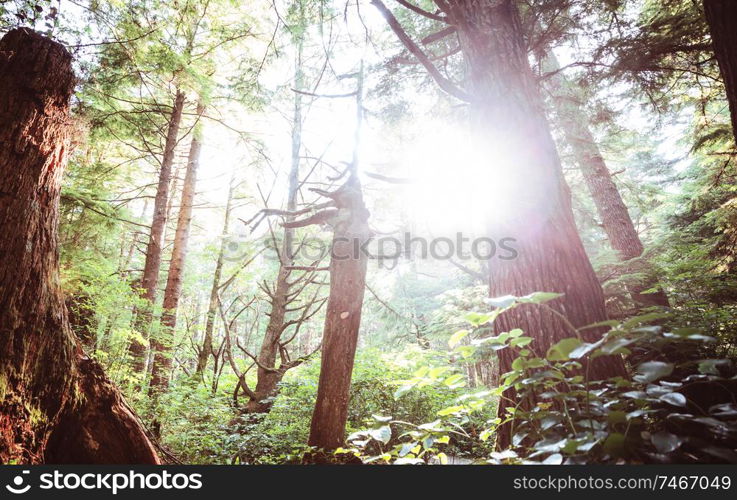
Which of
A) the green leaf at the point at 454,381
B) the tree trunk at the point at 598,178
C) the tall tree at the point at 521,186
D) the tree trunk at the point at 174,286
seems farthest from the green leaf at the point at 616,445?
the tree trunk at the point at 174,286

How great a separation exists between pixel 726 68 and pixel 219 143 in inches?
461

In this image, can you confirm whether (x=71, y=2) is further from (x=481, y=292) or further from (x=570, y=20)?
(x=481, y=292)

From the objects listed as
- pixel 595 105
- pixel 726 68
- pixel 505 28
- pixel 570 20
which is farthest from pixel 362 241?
pixel 595 105

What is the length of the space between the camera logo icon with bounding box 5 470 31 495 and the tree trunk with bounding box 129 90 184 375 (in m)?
5.21

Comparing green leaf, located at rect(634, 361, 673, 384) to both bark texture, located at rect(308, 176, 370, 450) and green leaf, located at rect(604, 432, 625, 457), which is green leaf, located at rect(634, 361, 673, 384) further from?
bark texture, located at rect(308, 176, 370, 450)

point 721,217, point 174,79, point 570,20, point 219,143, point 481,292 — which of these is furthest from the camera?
point 219,143

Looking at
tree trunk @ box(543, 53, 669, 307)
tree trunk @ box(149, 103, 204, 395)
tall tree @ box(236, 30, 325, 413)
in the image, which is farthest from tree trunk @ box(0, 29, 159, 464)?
tree trunk @ box(543, 53, 669, 307)

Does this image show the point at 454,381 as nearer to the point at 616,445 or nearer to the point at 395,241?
the point at 616,445

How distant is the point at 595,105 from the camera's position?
19.0 feet

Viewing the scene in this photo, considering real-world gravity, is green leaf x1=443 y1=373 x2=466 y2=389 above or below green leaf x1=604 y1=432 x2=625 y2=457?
above

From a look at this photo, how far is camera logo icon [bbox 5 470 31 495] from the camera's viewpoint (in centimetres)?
148

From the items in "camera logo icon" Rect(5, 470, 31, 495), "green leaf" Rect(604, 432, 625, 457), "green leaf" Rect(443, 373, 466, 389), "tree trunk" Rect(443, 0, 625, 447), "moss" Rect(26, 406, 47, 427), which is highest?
"tree trunk" Rect(443, 0, 625, 447)

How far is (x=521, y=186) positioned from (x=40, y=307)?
328 centimetres

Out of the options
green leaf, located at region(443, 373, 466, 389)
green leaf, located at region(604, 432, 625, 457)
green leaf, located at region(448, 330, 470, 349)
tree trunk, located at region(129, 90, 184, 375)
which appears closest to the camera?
green leaf, located at region(604, 432, 625, 457)
